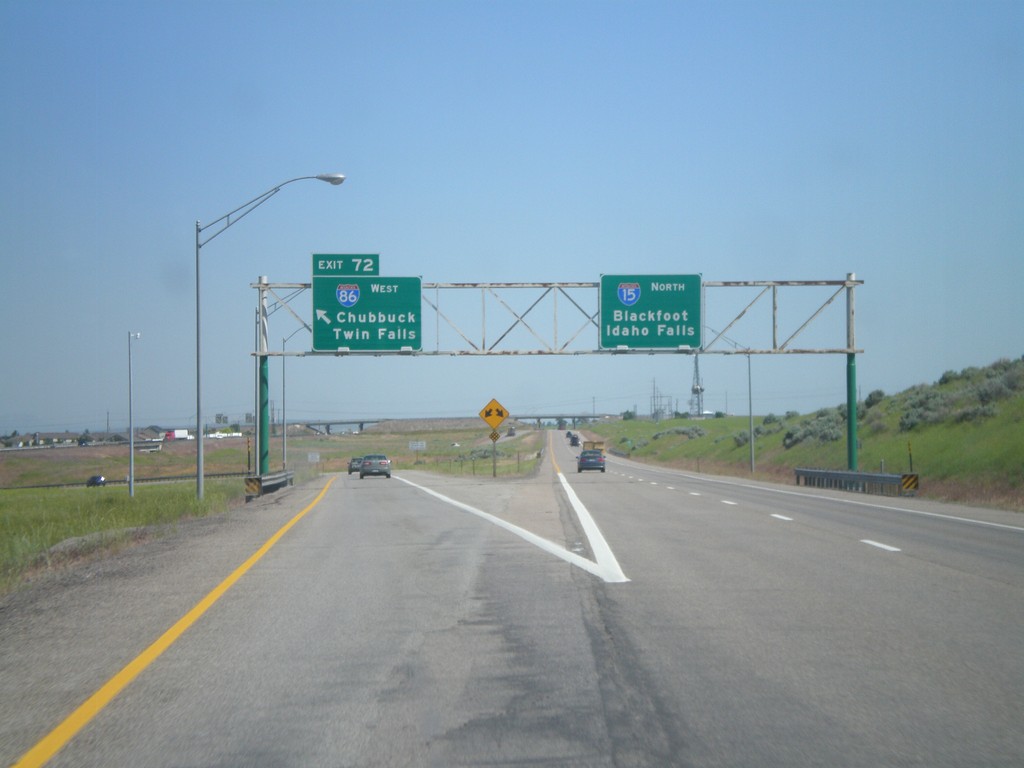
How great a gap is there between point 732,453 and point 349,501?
202 ft

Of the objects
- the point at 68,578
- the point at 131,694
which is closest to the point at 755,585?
the point at 131,694

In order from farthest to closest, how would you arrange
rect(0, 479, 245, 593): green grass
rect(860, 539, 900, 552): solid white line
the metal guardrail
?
the metal guardrail < rect(860, 539, 900, 552): solid white line < rect(0, 479, 245, 593): green grass

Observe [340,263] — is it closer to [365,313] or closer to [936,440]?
[365,313]

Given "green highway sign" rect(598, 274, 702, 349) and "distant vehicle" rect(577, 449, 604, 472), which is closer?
"green highway sign" rect(598, 274, 702, 349)

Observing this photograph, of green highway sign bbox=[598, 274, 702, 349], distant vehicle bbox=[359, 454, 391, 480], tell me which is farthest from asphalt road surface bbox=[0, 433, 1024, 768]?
distant vehicle bbox=[359, 454, 391, 480]

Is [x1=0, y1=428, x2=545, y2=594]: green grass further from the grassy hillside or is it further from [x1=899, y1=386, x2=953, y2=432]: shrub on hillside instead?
[x1=899, y1=386, x2=953, y2=432]: shrub on hillside

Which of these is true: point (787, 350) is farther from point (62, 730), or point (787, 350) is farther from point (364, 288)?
point (62, 730)

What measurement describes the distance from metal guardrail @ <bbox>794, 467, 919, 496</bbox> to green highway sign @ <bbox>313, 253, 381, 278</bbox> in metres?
20.3

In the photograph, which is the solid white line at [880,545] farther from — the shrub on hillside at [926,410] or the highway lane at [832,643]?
the shrub on hillside at [926,410]

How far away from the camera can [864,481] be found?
130 feet

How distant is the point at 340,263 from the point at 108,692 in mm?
32935

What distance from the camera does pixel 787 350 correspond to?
4100cm

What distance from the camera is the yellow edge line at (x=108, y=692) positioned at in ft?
20.7

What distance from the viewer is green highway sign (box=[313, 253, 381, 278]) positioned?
39.7 m
